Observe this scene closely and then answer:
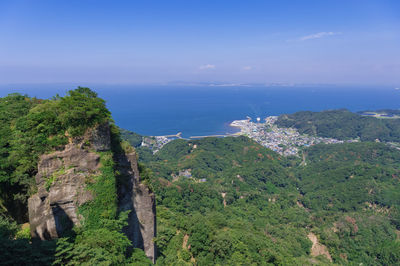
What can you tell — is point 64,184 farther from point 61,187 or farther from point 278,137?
point 278,137

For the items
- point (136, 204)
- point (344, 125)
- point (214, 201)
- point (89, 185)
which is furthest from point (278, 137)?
point (89, 185)

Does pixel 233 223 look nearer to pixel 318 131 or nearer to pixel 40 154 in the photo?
pixel 40 154

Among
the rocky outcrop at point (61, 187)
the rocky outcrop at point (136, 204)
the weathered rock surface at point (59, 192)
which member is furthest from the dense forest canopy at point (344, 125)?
the weathered rock surface at point (59, 192)

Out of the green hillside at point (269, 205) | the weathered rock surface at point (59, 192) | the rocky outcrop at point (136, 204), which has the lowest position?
the green hillside at point (269, 205)

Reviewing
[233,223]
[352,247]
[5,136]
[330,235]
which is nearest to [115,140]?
[5,136]

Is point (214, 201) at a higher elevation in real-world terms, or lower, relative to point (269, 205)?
higher

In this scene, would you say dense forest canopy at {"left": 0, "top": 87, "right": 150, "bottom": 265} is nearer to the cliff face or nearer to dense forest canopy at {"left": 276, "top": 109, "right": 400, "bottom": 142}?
the cliff face

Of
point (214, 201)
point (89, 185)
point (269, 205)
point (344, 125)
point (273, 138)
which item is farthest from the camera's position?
point (344, 125)

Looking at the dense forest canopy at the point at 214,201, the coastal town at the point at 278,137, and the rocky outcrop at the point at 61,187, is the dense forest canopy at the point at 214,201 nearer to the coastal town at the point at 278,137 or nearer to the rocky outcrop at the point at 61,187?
the rocky outcrop at the point at 61,187
